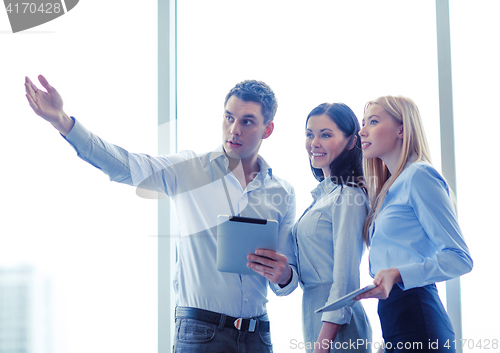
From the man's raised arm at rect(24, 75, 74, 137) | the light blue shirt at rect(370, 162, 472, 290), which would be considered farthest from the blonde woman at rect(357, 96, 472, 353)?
the man's raised arm at rect(24, 75, 74, 137)

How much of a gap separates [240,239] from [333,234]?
364 mm

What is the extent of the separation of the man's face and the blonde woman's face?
490 mm

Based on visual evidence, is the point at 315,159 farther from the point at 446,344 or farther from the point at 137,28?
the point at 137,28

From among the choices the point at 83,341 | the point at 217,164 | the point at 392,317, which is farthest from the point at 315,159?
the point at 83,341

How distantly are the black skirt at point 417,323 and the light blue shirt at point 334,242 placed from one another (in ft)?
0.55

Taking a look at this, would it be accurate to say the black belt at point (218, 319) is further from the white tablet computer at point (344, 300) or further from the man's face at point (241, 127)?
the man's face at point (241, 127)

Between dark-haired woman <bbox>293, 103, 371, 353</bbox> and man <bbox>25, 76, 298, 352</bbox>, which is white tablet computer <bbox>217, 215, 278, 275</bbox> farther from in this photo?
dark-haired woman <bbox>293, 103, 371, 353</bbox>

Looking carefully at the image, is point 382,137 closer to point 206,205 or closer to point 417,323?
point 417,323

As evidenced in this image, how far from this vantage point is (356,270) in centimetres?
136

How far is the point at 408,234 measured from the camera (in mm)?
1233

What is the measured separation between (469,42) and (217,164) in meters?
1.49

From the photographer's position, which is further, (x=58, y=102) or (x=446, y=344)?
(x=58, y=102)

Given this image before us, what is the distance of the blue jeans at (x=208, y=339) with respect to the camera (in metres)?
1.37

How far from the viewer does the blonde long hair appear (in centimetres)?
133
